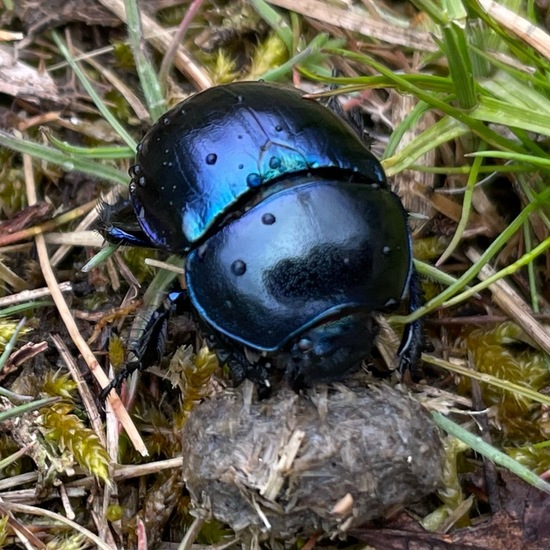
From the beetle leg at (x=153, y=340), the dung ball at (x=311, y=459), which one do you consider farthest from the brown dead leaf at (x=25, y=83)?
the dung ball at (x=311, y=459)

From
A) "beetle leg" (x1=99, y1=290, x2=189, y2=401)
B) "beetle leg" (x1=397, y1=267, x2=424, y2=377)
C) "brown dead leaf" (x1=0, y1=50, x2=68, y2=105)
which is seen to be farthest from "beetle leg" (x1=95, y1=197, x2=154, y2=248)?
"beetle leg" (x1=397, y1=267, x2=424, y2=377)

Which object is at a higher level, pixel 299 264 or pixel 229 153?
pixel 229 153

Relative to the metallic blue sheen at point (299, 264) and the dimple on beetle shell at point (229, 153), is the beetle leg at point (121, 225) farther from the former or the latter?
the metallic blue sheen at point (299, 264)

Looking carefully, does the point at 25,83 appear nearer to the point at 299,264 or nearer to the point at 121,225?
the point at 121,225

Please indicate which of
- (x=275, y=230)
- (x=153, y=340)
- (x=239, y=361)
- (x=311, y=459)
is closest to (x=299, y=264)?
(x=275, y=230)

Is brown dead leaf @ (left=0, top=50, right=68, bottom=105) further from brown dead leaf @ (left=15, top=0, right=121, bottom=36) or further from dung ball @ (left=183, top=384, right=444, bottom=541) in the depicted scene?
dung ball @ (left=183, top=384, right=444, bottom=541)

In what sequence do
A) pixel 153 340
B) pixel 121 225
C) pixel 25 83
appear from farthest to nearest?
pixel 25 83 → pixel 121 225 → pixel 153 340
